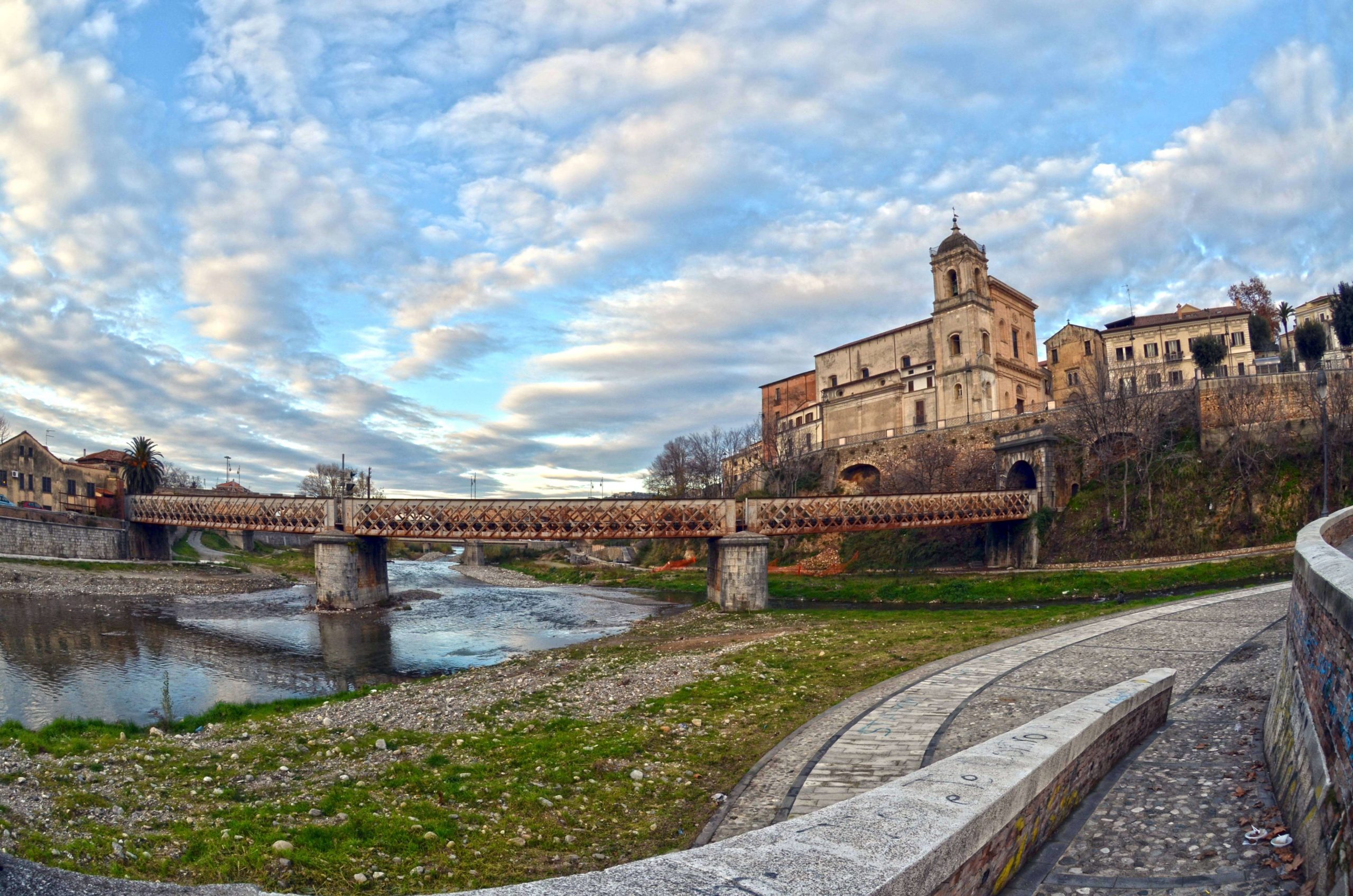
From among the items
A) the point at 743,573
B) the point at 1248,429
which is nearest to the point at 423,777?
the point at 743,573

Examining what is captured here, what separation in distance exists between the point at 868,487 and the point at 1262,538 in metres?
34.4

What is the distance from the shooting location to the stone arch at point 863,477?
73188mm

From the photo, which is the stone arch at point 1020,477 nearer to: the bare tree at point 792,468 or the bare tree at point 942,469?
the bare tree at point 942,469

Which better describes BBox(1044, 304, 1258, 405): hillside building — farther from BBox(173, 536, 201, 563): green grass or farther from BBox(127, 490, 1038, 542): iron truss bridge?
BBox(173, 536, 201, 563): green grass

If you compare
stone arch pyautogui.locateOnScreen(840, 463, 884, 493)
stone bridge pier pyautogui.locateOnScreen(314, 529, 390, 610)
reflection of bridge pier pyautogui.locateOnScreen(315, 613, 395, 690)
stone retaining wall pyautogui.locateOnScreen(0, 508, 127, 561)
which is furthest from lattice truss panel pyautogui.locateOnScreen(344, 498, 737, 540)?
stone arch pyautogui.locateOnScreen(840, 463, 884, 493)

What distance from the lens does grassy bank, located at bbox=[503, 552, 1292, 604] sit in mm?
36844

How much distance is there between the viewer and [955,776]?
6008mm

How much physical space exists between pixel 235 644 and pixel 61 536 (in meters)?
34.9

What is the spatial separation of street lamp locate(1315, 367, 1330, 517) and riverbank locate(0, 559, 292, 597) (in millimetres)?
66021

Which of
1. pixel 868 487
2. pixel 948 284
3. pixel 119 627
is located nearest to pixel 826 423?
pixel 868 487

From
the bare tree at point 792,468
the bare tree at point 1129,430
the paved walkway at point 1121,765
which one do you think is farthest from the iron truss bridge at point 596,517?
the bare tree at point 792,468

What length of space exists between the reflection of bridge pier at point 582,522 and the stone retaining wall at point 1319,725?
3069 centimetres

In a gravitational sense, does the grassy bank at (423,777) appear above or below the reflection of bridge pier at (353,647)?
above

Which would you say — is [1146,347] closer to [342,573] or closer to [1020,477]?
[1020,477]
